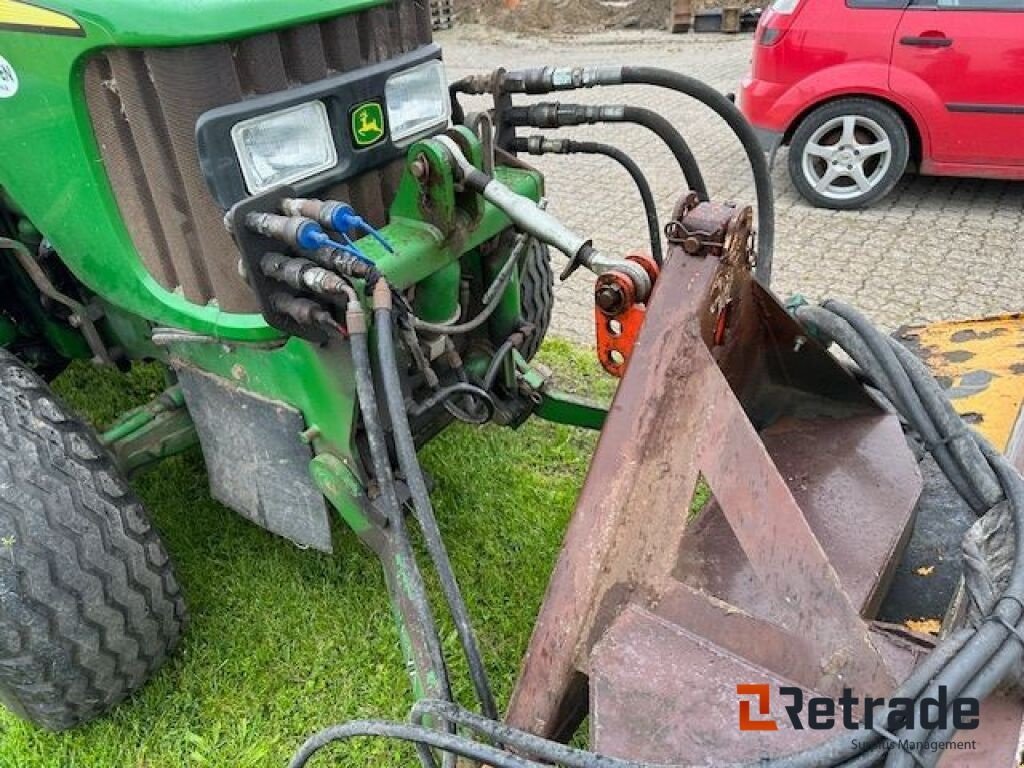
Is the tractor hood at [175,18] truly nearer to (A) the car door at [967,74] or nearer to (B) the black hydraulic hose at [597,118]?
(B) the black hydraulic hose at [597,118]

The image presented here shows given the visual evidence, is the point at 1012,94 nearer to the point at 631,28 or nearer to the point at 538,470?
the point at 538,470

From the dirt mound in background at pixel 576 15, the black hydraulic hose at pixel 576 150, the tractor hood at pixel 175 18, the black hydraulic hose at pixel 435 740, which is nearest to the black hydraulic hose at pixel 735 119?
the black hydraulic hose at pixel 576 150

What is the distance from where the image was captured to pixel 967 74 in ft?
16.4

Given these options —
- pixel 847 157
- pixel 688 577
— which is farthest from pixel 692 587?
pixel 847 157

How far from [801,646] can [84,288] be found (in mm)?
2119

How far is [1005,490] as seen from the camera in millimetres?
1404

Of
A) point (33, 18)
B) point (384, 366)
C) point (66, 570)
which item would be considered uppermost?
point (33, 18)

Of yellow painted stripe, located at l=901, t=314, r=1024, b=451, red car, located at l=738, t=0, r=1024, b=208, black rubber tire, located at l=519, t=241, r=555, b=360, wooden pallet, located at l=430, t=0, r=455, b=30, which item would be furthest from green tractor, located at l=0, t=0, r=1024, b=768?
wooden pallet, located at l=430, t=0, r=455, b=30

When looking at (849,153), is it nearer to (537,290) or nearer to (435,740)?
(537,290)

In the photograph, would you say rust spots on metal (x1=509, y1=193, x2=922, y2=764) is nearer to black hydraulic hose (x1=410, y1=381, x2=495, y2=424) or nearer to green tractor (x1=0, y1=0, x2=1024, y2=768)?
green tractor (x1=0, y1=0, x2=1024, y2=768)

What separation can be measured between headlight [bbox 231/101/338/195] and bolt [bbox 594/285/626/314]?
63 centimetres

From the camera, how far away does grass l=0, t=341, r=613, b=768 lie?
2.32 meters

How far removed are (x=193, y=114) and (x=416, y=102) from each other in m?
0.54

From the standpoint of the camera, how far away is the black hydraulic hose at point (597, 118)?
2.19 m
